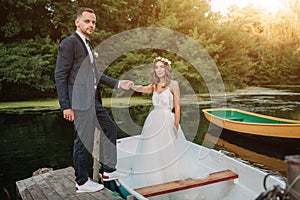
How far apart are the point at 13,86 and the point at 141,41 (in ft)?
23.8

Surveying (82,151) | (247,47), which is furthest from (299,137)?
(247,47)

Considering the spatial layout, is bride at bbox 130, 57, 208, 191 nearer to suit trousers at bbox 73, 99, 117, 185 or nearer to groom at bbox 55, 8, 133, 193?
suit trousers at bbox 73, 99, 117, 185

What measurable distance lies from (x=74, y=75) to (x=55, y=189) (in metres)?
1.31

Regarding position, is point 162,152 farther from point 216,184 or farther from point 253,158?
point 253,158

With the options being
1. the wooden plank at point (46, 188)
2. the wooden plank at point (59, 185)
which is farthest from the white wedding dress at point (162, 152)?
the wooden plank at point (46, 188)

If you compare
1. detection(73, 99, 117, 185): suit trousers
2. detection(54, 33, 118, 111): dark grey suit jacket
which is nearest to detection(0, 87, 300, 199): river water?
detection(73, 99, 117, 185): suit trousers

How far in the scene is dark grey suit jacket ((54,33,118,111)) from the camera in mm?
2689

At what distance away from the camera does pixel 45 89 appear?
56.6ft

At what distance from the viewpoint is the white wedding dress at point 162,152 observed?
3.57 metres

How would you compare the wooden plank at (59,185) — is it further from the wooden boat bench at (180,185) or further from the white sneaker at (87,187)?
the wooden boat bench at (180,185)

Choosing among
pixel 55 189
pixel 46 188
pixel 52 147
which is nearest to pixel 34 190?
pixel 46 188

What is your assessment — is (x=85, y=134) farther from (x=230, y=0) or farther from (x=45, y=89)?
(x=230, y=0)

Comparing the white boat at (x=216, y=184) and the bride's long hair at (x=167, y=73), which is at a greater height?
the bride's long hair at (x=167, y=73)

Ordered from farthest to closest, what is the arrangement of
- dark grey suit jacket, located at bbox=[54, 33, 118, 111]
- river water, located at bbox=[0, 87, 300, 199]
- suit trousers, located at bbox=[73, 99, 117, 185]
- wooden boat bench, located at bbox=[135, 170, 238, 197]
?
river water, located at bbox=[0, 87, 300, 199] → wooden boat bench, located at bbox=[135, 170, 238, 197] → suit trousers, located at bbox=[73, 99, 117, 185] → dark grey suit jacket, located at bbox=[54, 33, 118, 111]
